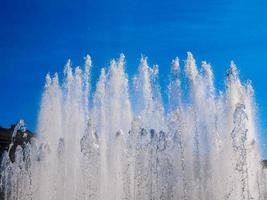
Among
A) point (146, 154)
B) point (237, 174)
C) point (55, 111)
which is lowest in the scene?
point (237, 174)

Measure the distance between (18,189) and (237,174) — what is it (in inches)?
597

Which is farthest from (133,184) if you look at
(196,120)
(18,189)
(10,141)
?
(10,141)

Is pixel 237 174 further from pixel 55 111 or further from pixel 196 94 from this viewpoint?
pixel 55 111

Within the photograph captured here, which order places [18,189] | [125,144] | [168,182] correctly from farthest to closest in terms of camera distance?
1. [18,189]
2. [125,144]
3. [168,182]

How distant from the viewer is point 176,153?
98.1 ft

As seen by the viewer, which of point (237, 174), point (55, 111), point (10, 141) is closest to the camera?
point (237, 174)

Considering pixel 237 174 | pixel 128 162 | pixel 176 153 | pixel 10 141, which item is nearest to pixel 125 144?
pixel 128 162

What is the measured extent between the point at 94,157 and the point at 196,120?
23.0 ft

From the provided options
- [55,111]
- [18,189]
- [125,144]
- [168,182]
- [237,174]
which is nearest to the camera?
[237,174]

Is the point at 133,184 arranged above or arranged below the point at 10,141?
below

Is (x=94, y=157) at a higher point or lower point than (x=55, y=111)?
lower

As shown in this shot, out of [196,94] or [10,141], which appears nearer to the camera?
[196,94]

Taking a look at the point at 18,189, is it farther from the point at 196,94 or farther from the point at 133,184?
the point at 196,94

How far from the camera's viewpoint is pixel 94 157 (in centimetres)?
3045
